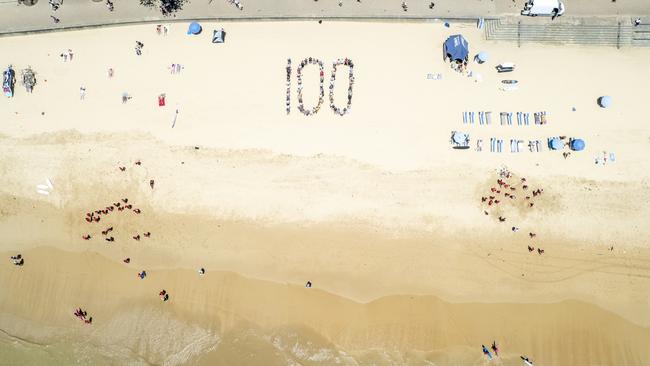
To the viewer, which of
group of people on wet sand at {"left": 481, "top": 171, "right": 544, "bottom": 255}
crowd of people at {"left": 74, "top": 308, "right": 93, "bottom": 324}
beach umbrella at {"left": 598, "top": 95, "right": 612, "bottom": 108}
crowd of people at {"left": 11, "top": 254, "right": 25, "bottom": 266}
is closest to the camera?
beach umbrella at {"left": 598, "top": 95, "right": 612, "bottom": 108}

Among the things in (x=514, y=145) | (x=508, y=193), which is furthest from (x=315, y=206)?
(x=514, y=145)

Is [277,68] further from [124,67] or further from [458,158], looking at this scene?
[458,158]

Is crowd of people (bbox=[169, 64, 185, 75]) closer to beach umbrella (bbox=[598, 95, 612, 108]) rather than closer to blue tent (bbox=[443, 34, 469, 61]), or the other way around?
blue tent (bbox=[443, 34, 469, 61])

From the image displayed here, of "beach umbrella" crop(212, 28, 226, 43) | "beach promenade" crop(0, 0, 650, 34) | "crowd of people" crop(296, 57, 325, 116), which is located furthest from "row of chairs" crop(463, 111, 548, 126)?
"beach umbrella" crop(212, 28, 226, 43)

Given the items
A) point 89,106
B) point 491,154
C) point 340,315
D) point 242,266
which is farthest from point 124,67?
point 491,154

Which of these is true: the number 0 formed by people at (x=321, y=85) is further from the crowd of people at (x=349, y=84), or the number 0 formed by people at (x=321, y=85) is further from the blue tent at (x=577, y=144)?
the blue tent at (x=577, y=144)

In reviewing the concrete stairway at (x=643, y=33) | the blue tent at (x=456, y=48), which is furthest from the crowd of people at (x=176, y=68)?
the concrete stairway at (x=643, y=33)
